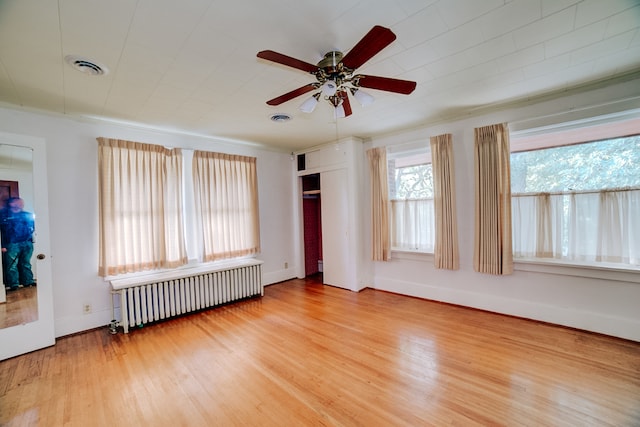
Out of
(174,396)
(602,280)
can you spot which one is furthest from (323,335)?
(602,280)

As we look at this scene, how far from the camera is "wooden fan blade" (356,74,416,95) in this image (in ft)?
6.06

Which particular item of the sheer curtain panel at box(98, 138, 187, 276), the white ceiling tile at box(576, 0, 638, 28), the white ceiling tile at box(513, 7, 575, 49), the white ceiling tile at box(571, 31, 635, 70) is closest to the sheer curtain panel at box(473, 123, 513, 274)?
the white ceiling tile at box(571, 31, 635, 70)

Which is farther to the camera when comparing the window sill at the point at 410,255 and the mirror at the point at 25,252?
the window sill at the point at 410,255

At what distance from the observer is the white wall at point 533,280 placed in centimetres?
266

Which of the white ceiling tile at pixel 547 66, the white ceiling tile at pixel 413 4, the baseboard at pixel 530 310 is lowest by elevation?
the baseboard at pixel 530 310

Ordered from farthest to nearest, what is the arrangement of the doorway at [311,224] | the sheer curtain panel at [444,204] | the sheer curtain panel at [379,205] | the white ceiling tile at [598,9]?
1. the doorway at [311,224]
2. the sheer curtain panel at [379,205]
3. the sheer curtain panel at [444,204]
4. the white ceiling tile at [598,9]

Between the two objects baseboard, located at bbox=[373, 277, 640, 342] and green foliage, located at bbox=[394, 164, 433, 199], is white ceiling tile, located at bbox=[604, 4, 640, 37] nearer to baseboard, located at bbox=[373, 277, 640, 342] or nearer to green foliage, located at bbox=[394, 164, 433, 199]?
green foliage, located at bbox=[394, 164, 433, 199]

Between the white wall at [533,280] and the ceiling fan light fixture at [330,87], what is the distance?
8.09 feet

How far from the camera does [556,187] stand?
3051 mm

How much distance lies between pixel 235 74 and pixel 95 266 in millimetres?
2996

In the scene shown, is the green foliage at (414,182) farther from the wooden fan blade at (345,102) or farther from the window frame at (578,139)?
the wooden fan blade at (345,102)

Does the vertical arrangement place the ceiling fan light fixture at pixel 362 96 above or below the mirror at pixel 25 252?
above

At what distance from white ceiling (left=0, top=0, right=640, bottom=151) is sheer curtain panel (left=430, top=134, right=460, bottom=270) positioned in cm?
68

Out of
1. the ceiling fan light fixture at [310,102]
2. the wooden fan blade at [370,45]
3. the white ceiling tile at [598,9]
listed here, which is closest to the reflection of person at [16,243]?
the ceiling fan light fixture at [310,102]
